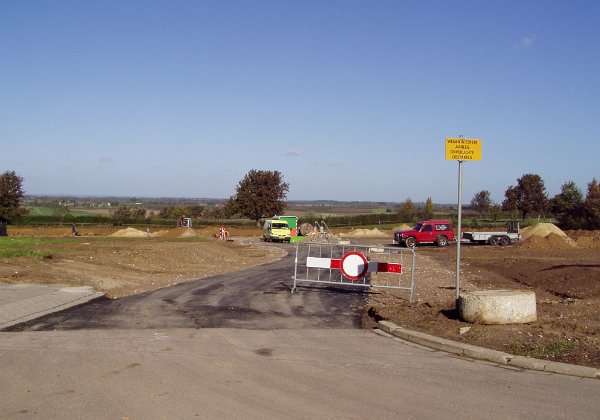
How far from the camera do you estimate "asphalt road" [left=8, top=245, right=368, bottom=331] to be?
11.5 m

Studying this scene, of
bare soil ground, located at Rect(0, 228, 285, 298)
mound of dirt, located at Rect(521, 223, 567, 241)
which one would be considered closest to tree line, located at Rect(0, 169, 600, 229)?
mound of dirt, located at Rect(521, 223, 567, 241)

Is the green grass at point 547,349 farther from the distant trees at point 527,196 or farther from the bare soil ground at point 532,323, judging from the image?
the distant trees at point 527,196

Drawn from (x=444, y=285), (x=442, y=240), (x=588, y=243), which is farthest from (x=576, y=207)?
(x=444, y=285)

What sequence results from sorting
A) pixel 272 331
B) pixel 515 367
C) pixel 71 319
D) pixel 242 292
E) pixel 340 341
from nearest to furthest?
pixel 515 367 < pixel 340 341 < pixel 272 331 < pixel 71 319 < pixel 242 292

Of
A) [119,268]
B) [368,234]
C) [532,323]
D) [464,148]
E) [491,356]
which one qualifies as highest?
[464,148]

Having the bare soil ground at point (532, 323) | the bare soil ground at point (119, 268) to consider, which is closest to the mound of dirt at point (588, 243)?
the bare soil ground at point (532, 323)

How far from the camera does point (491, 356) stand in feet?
28.6

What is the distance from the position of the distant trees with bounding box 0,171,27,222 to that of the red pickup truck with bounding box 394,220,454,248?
4631 centimetres

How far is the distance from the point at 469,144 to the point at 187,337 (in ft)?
22.4

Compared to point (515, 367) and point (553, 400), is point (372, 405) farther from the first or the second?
point (515, 367)

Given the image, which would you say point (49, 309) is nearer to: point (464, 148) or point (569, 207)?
point (464, 148)

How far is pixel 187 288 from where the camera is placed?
57.0 feet

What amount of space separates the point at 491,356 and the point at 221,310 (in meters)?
6.29

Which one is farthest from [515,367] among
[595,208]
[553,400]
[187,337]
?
[595,208]
